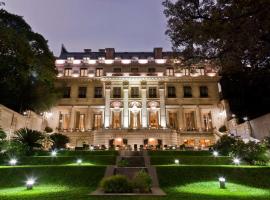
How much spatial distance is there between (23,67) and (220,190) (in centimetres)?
1881

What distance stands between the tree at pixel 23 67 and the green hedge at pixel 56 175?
9.07 meters

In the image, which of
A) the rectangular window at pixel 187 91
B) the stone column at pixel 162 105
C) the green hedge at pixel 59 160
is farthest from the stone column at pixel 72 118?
the green hedge at pixel 59 160

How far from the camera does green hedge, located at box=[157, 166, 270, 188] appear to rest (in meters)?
14.8

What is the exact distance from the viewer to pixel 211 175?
51.8 ft

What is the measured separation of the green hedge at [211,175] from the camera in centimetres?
1475

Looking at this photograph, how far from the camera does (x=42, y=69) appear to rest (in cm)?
2681

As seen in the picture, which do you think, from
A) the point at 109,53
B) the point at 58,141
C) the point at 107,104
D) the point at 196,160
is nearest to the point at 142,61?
the point at 109,53

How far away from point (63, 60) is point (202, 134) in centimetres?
3069

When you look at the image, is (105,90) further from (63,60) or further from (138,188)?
(138,188)

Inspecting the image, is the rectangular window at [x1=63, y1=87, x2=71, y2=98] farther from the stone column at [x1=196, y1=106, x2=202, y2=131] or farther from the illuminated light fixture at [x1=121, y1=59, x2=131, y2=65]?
the stone column at [x1=196, y1=106, x2=202, y2=131]

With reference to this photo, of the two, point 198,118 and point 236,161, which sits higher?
point 198,118

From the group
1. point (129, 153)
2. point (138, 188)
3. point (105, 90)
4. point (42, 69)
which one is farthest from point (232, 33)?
point (105, 90)

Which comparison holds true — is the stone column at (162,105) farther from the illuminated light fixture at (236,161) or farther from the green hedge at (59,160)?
the illuminated light fixture at (236,161)

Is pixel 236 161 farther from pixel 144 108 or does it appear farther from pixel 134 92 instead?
pixel 134 92
